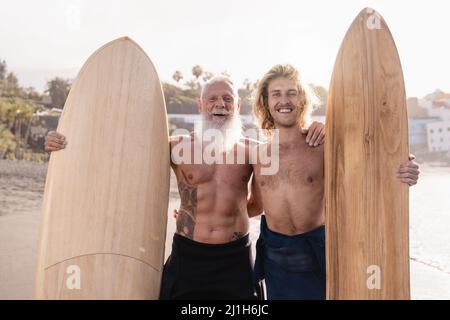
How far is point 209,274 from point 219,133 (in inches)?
38.8

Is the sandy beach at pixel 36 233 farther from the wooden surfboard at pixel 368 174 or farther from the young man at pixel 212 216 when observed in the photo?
the wooden surfboard at pixel 368 174

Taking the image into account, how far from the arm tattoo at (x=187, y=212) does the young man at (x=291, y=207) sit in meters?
0.47

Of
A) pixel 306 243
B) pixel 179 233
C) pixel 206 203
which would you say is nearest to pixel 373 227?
pixel 306 243

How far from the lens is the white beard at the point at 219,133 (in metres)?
3.07

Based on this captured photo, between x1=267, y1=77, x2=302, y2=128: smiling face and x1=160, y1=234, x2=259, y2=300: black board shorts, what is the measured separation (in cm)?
88

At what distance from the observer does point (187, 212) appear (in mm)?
2957

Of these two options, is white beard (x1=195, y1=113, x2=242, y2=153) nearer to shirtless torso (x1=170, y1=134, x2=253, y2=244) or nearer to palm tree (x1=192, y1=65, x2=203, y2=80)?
shirtless torso (x1=170, y1=134, x2=253, y2=244)

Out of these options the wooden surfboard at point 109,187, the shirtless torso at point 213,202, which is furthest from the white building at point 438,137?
the wooden surfboard at point 109,187

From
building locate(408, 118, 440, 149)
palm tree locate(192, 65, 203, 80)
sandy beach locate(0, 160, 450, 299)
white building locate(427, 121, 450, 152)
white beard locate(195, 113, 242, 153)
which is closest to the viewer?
white beard locate(195, 113, 242, 153)

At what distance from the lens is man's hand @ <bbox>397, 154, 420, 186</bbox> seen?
2629 millimetres

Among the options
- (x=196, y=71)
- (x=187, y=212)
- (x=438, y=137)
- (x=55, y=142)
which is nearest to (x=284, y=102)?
(x=187, y=212)

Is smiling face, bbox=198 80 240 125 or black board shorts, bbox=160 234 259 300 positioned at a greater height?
smiling face, bbox=198 80 240 125

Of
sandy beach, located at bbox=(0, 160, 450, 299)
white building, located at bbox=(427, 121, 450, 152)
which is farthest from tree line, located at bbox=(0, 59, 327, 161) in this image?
white building, located at bbox=(427, 121, 450, 152)
